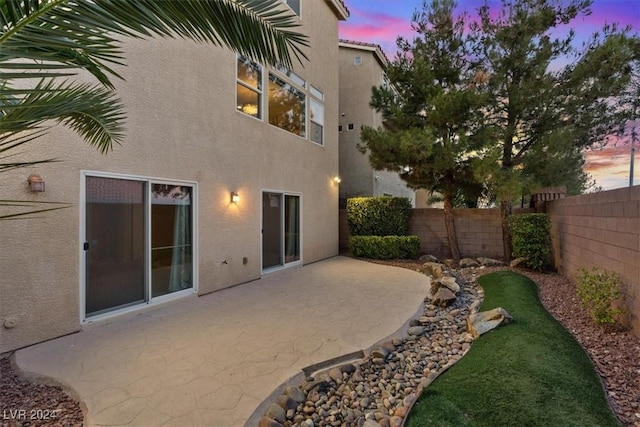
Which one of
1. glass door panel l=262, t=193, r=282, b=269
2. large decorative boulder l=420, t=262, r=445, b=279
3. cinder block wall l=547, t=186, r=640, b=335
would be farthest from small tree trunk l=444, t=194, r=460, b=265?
glass door panel l=262, t=193, r=282, b=269

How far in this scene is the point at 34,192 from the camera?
4246 mm

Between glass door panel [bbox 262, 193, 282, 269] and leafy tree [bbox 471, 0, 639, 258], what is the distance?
5.73 metres

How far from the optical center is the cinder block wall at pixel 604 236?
4.21 m

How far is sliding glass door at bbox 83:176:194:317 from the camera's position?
490 centimetres

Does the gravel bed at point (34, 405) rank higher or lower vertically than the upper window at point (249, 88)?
lower

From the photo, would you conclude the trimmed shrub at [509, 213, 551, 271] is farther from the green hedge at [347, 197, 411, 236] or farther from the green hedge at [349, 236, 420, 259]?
the green hedge at [347, 197, 411, 236]

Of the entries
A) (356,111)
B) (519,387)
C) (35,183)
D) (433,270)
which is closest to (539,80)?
(433,270)

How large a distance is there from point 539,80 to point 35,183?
11.1 m

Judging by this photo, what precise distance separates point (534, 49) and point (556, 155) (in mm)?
2948

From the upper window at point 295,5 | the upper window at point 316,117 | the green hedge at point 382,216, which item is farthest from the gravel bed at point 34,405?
the upper window at point 295,5

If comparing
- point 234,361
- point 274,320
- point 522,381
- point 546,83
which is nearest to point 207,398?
point 234,361

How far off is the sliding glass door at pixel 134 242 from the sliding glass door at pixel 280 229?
2471mm

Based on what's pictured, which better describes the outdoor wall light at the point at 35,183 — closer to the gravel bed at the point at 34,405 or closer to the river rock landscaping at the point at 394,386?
the river rock landscaping at the point at 394,386

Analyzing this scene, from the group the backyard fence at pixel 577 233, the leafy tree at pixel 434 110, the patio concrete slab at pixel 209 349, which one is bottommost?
the patio concrete slab at pixel 209 349
